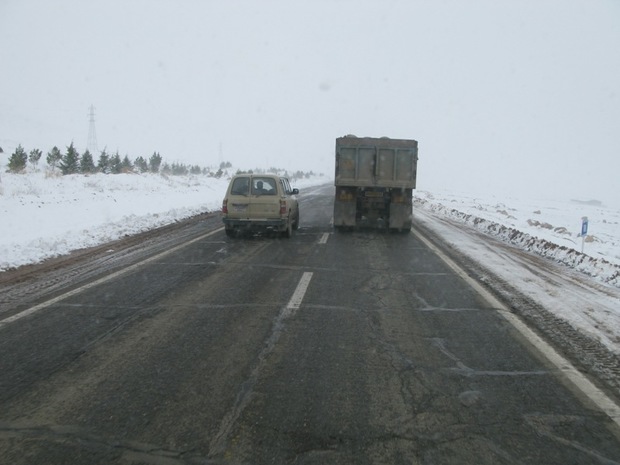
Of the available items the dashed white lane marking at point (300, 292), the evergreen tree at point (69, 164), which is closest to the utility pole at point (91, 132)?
the evergreen tree at point (69, 164)

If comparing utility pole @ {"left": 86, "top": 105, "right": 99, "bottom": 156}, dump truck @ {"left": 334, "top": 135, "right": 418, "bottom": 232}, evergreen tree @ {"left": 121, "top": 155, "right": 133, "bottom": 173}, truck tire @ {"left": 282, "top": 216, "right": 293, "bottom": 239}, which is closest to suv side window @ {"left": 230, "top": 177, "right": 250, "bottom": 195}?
truck tire @ {"left": 282, "top": 216, "right": 293, "bottom": 239}

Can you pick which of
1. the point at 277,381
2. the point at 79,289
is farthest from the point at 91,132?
the point at 277,381

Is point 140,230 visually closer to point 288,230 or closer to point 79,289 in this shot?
point 288,230

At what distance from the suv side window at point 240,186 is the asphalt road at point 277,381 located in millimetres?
5557

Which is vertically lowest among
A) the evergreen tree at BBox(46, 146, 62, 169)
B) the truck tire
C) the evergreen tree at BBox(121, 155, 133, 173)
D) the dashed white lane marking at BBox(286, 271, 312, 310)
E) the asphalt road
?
the asphalt road

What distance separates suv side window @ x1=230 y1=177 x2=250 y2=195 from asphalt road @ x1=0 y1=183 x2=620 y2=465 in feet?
18.2

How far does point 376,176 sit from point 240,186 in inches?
168

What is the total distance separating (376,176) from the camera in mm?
14125

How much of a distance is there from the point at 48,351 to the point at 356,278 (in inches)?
195

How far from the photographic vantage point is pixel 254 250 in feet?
35.7

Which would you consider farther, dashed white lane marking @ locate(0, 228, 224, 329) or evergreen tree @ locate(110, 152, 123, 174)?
evergreen tree @ locate(110, 152, 123, 174)

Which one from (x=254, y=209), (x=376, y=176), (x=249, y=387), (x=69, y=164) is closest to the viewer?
(x=249, y=387)

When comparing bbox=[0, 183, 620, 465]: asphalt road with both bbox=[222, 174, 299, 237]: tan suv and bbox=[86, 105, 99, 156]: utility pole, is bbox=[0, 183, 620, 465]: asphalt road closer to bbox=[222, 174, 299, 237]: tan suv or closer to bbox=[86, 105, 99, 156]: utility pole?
bbox=[222, 174, 299, 237]: tan suv

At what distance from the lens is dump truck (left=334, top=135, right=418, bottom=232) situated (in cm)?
1405
